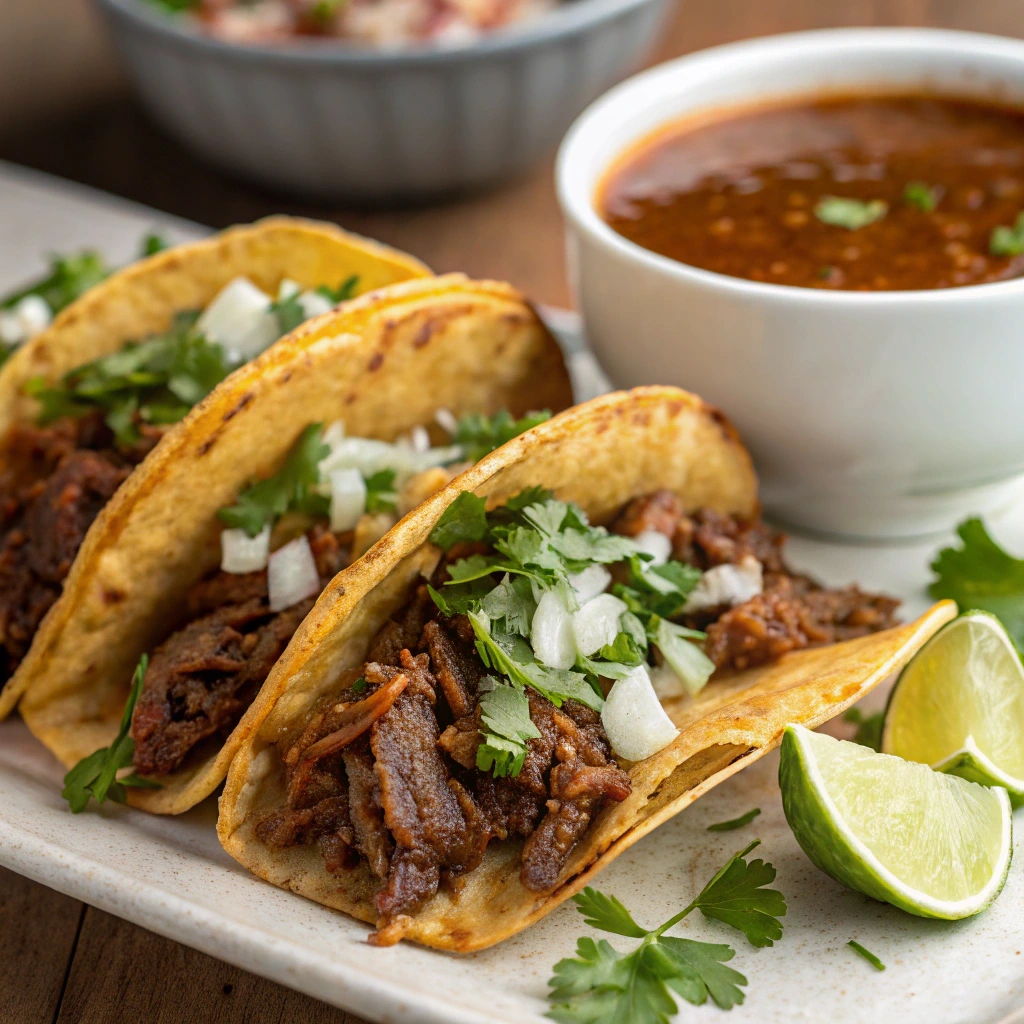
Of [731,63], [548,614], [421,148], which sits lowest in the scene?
[421,148]

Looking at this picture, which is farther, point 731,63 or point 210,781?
point 731,63

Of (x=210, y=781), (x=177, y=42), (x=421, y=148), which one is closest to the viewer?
(x=210, y=781)

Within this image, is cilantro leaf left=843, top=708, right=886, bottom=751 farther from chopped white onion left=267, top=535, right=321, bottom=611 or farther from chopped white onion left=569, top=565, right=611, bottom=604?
chopped white onion left=267, top=535, right=321, bottom=611

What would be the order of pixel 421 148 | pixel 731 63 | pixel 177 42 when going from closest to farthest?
pixel 731 63
pixel 177 42
pixel 421 148

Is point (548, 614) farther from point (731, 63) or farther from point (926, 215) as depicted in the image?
point (731, 63)

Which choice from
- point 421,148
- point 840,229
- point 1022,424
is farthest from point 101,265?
point 1022,424

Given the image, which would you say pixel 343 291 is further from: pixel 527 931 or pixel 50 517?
pixel 527 931

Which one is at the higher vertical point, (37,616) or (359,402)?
Result: (359,402)
